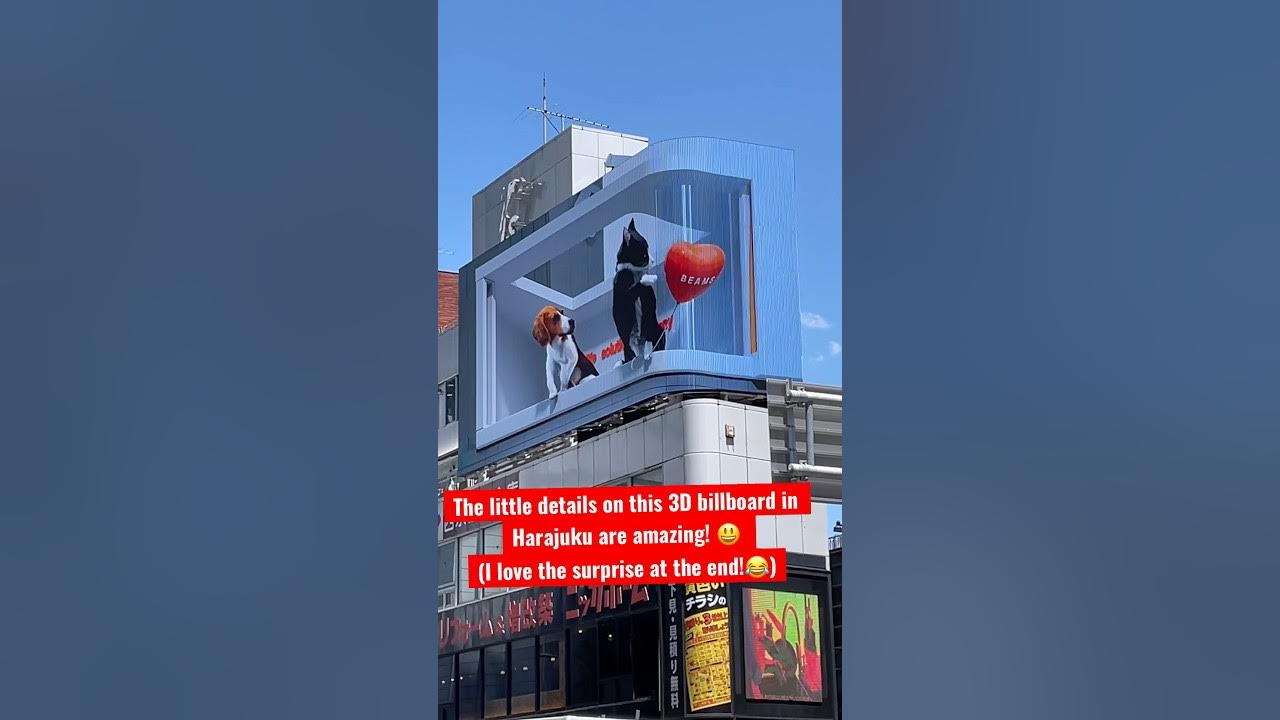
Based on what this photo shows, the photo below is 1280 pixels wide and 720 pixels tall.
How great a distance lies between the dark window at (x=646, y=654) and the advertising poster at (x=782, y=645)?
1.09m

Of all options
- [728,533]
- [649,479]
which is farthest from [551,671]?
[728,533]

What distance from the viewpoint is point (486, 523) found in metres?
19.1

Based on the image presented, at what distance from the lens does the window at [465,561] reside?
19.1 m

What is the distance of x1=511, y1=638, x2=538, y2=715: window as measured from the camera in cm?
1772

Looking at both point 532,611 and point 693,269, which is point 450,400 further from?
point 693,269

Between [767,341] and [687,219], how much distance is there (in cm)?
188

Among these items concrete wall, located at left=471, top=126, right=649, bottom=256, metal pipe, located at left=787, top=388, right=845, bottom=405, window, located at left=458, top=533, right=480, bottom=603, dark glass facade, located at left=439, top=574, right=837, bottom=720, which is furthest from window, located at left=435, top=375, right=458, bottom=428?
metal pipe, located at left=787, top=388, right=845, bottom=405

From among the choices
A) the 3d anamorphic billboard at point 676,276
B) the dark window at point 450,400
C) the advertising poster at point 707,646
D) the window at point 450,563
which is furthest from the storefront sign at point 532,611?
the dark window at point 450,400

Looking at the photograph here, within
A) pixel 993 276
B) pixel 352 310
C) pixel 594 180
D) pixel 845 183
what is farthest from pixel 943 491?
pixel 594 180

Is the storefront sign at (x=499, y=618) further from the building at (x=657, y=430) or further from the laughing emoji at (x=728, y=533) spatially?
the laughing emoji at (x=728, y=533)

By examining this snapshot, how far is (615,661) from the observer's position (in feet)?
53.5

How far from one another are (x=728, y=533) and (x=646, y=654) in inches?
70.3

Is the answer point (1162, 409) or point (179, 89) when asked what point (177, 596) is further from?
point (1162, 409)
